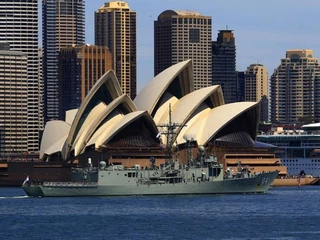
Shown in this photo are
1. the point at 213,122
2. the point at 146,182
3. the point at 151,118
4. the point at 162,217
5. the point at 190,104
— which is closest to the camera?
the point at 162,217

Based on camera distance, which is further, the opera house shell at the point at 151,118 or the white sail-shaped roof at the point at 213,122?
the white sail-shaped roof at the point at 213,122

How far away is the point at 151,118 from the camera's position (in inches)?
4749

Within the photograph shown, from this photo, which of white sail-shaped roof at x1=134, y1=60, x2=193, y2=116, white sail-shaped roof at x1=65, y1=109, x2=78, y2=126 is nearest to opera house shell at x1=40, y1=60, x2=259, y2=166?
white sail-shaped roof at x1=134, y1=60, x2=193, y2=116

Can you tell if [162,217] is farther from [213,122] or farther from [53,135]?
[53,135]

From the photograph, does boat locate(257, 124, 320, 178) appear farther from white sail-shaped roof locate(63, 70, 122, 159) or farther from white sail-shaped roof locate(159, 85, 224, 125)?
white sail-shaped roof locate(63, 70, 122, 159)

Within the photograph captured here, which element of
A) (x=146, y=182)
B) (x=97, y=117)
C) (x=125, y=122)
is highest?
(x=97, y=117)

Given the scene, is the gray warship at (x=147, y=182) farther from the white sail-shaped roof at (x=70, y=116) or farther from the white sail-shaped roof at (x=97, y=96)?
the white sail-shaped roof at (x=70, y=116)

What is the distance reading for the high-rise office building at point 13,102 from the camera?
7461 inches

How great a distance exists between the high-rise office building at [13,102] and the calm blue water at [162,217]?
315ft

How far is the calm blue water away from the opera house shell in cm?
2811

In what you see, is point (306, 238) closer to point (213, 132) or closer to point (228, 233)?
point (228, 233)

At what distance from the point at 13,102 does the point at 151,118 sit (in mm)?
74736

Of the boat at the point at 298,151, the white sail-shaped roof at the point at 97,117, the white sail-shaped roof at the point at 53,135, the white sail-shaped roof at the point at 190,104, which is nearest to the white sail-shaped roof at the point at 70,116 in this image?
the white sail-shaped roof at the point at 53,135

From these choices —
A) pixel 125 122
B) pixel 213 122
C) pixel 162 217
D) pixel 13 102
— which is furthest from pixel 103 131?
pixel 13 102
